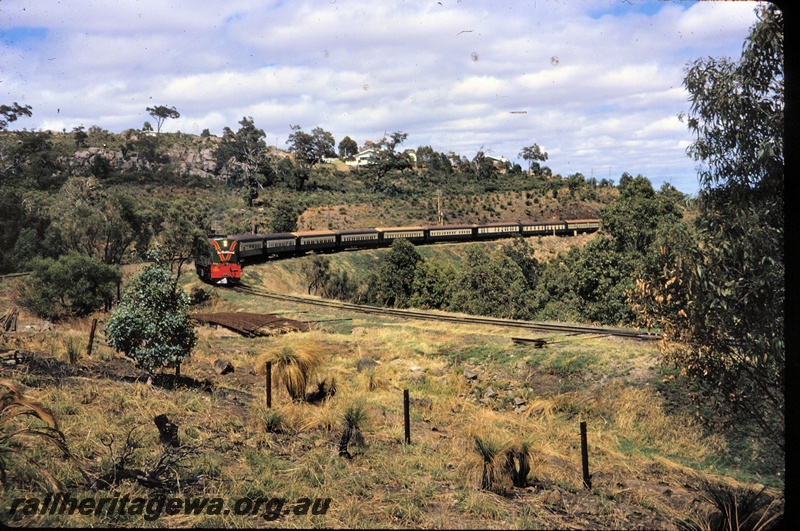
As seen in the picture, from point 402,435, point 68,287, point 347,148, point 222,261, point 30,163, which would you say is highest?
point 347,148

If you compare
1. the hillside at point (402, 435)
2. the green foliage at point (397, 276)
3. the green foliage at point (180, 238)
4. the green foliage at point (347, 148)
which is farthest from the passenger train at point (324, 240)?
the green foliage at point (347, 148)

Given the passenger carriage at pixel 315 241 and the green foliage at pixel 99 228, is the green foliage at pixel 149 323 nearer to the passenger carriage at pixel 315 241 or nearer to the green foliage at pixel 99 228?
the green foliage at pixel 99 228

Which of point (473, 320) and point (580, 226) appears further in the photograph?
point (580, 226)

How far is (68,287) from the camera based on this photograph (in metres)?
25.6

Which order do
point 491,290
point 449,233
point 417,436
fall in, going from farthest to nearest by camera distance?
point 449,233 → point 491,290 → point 417,436

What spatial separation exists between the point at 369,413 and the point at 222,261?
2904cm

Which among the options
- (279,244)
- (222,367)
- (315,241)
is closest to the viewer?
(222,367)

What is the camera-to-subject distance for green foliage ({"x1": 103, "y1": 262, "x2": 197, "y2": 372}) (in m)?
12.4

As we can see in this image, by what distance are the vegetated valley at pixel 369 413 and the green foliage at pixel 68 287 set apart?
0.09 metres

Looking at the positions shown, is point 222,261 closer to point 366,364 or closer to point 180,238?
point 180,238

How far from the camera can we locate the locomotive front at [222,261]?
37.2 m

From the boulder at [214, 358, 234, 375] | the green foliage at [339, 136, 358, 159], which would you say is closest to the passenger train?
the boulder at [214, 358, 234, 375]

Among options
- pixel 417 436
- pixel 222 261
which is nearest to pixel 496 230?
pixel 222 261

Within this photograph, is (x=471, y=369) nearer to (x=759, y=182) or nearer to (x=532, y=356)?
(x=532, y=356)
